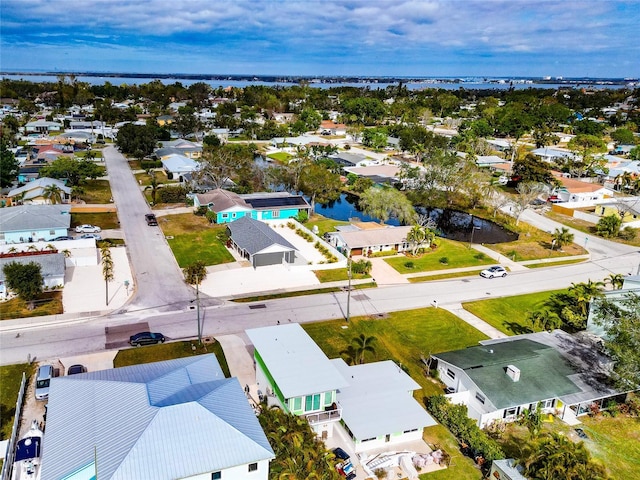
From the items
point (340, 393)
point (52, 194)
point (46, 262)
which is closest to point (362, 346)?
point (340, 393)

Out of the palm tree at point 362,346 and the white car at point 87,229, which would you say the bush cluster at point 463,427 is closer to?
the palm tree at point 362,346

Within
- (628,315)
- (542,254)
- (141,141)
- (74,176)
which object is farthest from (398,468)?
(141,141)

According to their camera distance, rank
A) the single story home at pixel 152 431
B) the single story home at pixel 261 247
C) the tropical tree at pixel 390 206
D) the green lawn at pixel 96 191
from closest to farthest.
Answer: the single story home at pixel 152 431 < the single story home at pixel 261 247 < the tropical tree at pixel 390 206 < the green lawn at pixel 96 191

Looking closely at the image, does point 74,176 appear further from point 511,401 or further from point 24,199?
point 511,401

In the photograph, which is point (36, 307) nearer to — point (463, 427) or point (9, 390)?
point (9, 390)

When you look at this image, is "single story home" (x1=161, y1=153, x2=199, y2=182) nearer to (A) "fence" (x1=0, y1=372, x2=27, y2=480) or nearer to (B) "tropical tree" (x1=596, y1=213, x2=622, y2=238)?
(A) "fence" (x1=0, y1=372, x2=27, y2=480)

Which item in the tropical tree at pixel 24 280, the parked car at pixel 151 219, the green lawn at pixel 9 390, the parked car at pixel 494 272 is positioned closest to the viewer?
the green lawn at pixel 9 390

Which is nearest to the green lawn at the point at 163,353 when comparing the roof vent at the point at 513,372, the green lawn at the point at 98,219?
the roof vent at the point at 513,372

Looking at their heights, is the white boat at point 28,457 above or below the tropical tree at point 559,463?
below
